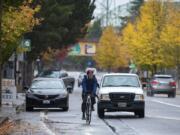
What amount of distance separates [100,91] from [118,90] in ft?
2.22

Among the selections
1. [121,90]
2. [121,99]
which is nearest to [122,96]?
[121,99]

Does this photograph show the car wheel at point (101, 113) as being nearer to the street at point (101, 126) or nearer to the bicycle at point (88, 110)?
the street at point (101, 126)

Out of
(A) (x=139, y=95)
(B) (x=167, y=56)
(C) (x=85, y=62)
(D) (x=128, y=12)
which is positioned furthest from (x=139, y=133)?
(C) (x=85, y=62)

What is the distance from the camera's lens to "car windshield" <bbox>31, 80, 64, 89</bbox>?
111 ft

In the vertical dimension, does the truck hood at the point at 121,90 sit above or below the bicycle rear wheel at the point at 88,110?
above

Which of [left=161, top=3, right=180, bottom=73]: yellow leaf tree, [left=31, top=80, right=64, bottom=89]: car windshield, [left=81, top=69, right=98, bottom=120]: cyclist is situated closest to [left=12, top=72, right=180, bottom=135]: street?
[left=81, top=69, right=98, bottom=120]: cyclist

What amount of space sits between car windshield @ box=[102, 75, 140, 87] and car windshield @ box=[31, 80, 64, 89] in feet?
17.4

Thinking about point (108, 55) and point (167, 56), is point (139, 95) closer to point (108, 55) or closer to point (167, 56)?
point (167, 56)

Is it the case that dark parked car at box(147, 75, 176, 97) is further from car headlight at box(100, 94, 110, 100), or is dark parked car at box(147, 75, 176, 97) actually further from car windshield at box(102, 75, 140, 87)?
car headlight at box(100, 94, 110, 100)

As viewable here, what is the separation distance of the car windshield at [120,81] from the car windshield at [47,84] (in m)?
5.31

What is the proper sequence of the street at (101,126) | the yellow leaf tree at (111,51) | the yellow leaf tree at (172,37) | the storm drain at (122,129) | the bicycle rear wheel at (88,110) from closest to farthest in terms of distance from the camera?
the storm drain at (122,129)
the street at (101,126)
the bicycle rear wheel at (88,110)
the yellow leaf tree at (172,37)
the yellow leaf tree at (111,51)

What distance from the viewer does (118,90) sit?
28.0 meters

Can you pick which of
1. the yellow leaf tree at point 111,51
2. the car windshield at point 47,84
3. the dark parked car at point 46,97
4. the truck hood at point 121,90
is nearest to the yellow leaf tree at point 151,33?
the yellow leaf tree at point 111,51

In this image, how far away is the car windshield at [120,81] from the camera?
28833 mm
